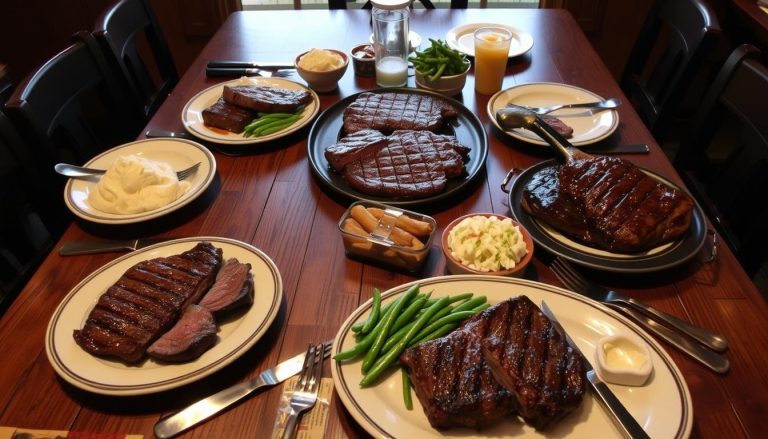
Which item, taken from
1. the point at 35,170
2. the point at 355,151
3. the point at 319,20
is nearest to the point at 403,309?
the point at 355,151

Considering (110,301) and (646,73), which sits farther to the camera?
(646,73)

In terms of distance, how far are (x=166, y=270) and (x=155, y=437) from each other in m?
0.51

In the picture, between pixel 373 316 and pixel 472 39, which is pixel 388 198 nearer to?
pixel 373 316

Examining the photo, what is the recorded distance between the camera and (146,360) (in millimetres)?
1447

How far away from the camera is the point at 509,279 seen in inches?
62.4

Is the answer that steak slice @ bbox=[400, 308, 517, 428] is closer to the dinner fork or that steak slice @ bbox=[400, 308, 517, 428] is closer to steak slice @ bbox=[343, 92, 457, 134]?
the dinner fork

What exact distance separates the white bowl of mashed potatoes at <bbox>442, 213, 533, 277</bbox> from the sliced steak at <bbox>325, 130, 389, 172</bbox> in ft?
2.01

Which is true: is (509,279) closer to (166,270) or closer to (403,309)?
(403,309)

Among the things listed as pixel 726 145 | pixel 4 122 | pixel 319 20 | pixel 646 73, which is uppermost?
pixel 4 122

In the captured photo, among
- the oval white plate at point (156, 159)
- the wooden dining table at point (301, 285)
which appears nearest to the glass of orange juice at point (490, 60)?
the wooden dining table at point (301, 285)

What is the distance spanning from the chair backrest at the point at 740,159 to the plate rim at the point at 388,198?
1109 mm

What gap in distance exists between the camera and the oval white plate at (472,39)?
3.09 metres

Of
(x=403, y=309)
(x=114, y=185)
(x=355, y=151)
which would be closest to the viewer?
(x=403, y=309)

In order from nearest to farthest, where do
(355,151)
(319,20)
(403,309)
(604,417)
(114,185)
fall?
(604,417)
(403,309)
(114,185)
(355,151)
(319,20)
